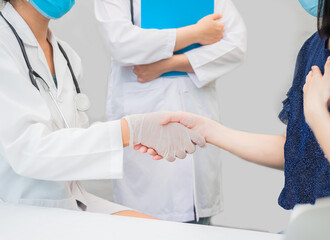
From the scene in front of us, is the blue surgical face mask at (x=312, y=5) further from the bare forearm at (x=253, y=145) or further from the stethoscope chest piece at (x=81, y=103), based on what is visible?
the stethoscope chest piece at (x=81, y=103)

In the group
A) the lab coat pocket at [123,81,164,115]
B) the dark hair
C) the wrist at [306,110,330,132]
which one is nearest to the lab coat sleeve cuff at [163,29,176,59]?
the lab coat pocket at [123,81,164,115]

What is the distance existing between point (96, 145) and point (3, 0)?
0.55 meters

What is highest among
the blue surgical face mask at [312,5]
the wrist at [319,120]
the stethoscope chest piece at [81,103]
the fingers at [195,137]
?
the blue surgical face mask at [312,5]

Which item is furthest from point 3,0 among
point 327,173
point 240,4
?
point 240,4

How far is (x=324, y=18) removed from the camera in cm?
116

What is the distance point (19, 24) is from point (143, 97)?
0.71m

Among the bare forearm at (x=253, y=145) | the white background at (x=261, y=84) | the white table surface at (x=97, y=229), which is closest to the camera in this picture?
the white table surface at (x=97, y=229)

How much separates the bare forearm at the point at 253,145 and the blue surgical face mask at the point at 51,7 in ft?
2.05

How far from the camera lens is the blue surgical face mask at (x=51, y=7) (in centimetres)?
138

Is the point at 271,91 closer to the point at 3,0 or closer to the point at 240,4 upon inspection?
the point at 240,4

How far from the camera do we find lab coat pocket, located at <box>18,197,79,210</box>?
126cm

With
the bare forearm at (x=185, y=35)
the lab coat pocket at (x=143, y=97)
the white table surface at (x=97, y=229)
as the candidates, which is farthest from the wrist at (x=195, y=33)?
the white table surface at (x=97, y=229)

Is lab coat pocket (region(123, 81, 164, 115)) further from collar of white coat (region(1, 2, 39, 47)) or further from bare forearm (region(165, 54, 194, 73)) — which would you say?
collar of white coat (region(1, 2, 39, 47))

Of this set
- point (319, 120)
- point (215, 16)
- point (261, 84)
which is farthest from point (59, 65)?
point (261, 84)
